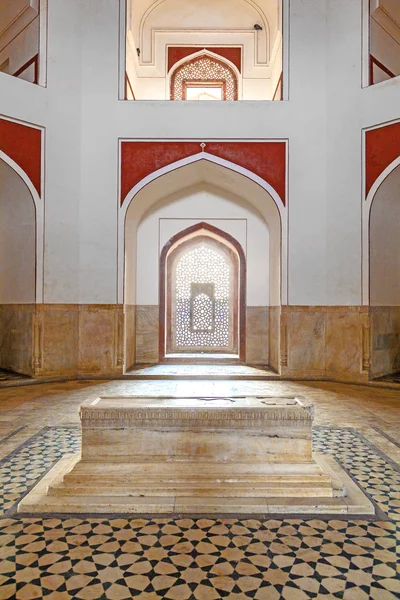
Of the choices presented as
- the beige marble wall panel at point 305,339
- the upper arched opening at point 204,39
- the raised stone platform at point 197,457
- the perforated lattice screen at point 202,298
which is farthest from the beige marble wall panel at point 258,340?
the raised stone platform at point 197,457

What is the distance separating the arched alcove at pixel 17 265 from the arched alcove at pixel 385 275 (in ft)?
11.8

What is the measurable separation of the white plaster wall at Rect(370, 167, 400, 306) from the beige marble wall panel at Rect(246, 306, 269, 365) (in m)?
1.54

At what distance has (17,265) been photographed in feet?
18.4

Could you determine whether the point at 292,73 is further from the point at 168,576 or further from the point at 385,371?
the point at 168,576

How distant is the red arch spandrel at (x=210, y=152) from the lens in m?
5.70

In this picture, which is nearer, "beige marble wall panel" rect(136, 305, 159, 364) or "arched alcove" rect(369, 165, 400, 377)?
"arched alcove" rect(369, 165, 400, 377)

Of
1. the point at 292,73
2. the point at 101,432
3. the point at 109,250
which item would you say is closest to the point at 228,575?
the point at 101,432

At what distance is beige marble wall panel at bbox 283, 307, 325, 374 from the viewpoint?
18.4ft

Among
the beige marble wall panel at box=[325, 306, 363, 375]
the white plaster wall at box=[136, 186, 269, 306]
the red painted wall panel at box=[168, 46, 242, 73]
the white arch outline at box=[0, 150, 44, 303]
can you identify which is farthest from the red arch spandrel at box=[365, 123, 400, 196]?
the white arch outline at box=[0, 150, 44, 303]

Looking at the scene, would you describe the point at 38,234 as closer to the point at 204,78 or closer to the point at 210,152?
the point at 210,152

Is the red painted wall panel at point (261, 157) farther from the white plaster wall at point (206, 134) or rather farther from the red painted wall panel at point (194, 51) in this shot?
the red painted wall panel at point (194, 51)

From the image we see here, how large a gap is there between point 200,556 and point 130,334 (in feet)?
15.0

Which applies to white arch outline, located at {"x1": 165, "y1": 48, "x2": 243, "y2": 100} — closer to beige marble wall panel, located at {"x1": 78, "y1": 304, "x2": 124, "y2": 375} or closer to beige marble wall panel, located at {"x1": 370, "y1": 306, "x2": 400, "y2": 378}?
beige marble wall panel, located at {"x1": 78, "y1": 304, "x2": 124, "y2": 375}

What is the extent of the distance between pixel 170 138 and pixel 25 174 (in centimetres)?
162
